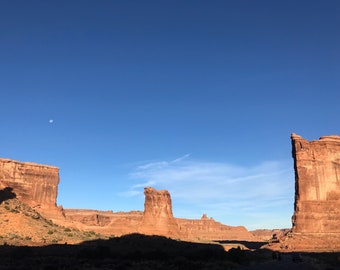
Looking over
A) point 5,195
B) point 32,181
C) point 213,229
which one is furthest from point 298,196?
point 213,229

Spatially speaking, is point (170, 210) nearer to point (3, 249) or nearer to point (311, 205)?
point (311, 205)

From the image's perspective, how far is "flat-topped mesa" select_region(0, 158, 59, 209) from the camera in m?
96.6

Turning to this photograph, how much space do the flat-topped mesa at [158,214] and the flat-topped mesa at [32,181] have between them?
25.2 m

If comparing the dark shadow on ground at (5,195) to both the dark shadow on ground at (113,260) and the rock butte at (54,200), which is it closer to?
the rock butte at (54,200)

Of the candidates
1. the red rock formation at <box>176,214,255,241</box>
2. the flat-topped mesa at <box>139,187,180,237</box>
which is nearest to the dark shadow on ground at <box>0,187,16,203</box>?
the flat-topped mesa at <box>139,187,180,237</box>

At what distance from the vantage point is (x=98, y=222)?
14012 centimetres

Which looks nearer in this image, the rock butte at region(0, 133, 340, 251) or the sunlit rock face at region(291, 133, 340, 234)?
the rock butte at region(0, 133, 340, 251)

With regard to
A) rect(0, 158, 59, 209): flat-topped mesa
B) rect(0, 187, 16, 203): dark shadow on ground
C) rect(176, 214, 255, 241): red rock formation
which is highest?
rect(0, 158, 59, 209): flat-topped mesa

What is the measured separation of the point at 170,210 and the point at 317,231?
1956 inches

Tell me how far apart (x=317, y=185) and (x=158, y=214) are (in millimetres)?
47158

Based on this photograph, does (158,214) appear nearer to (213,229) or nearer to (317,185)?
(317,185)

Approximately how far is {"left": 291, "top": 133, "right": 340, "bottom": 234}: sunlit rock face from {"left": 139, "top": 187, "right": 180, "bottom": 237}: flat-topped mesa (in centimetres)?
4113

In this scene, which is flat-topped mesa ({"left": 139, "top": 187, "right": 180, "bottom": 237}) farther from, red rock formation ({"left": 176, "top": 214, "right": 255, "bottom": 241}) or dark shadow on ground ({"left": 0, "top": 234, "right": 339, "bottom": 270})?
dark shadow on ground ({"left": 0, "top": 234, "right": 339, "bottom": 270})

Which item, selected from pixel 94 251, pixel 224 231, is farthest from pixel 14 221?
pixel 224 231
